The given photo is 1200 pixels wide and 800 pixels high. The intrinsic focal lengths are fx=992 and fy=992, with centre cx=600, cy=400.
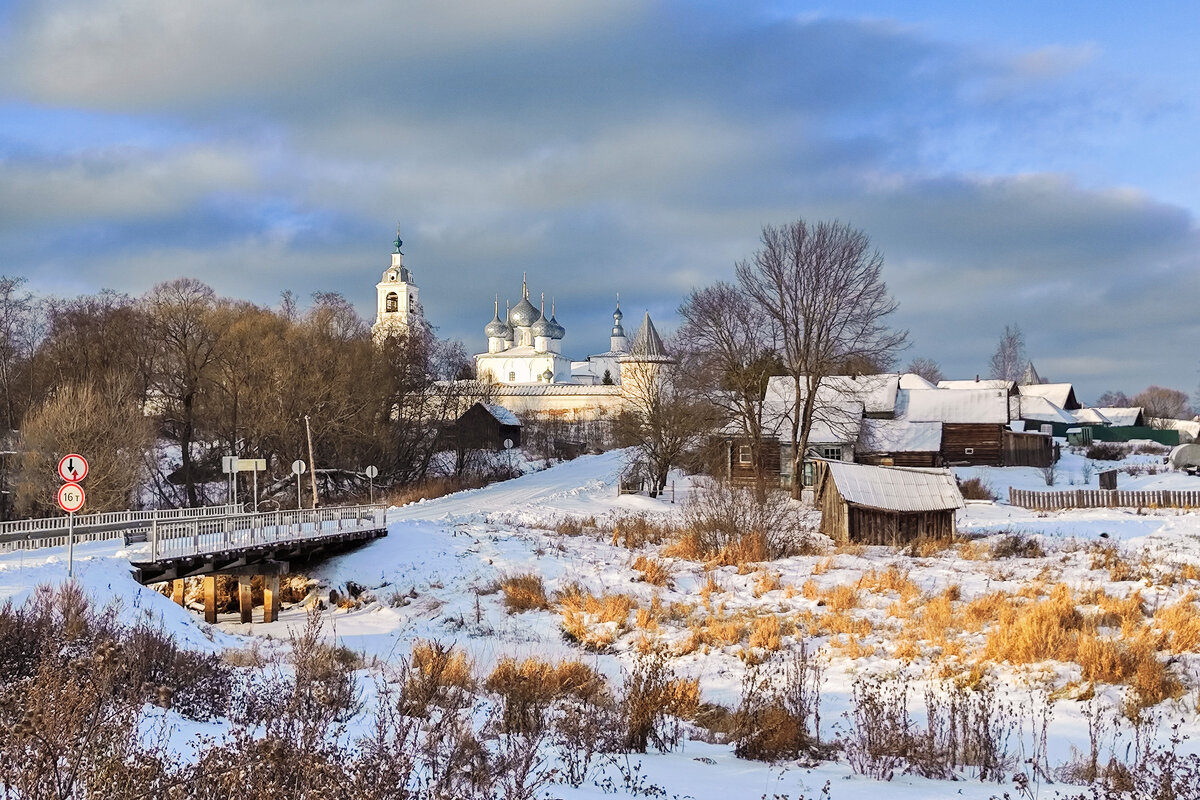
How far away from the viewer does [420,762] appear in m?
8.09

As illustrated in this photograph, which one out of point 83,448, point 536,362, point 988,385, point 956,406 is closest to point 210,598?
point 83,448

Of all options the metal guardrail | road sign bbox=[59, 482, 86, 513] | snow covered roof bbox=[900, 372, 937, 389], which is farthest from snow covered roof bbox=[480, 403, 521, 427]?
road sign bbox=[59, 482, 86, 513]

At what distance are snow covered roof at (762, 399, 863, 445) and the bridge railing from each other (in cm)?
2191

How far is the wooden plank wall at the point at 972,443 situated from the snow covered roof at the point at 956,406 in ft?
1.33

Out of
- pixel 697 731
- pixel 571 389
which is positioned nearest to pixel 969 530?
pixel 697 731

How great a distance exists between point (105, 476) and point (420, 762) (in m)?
30.7

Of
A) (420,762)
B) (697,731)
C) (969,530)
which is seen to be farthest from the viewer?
(969,530)

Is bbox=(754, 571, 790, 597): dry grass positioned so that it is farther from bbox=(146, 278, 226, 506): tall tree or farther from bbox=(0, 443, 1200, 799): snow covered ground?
bbox=(146, 278, 226, 506): tall tree

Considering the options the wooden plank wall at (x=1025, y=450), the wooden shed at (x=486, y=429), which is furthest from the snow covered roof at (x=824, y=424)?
the wooden shed at (x=486, y=429)

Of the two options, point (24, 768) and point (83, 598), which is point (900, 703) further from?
point (83, 598)

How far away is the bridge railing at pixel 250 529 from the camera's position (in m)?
21.7

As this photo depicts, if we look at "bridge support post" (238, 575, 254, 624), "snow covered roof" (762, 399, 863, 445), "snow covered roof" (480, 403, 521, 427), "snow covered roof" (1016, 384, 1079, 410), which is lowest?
"bridge support post" (238, 575, 254, 624)

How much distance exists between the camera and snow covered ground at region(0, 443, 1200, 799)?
11680 millimetres

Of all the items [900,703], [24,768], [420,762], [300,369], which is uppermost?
[300,369]
